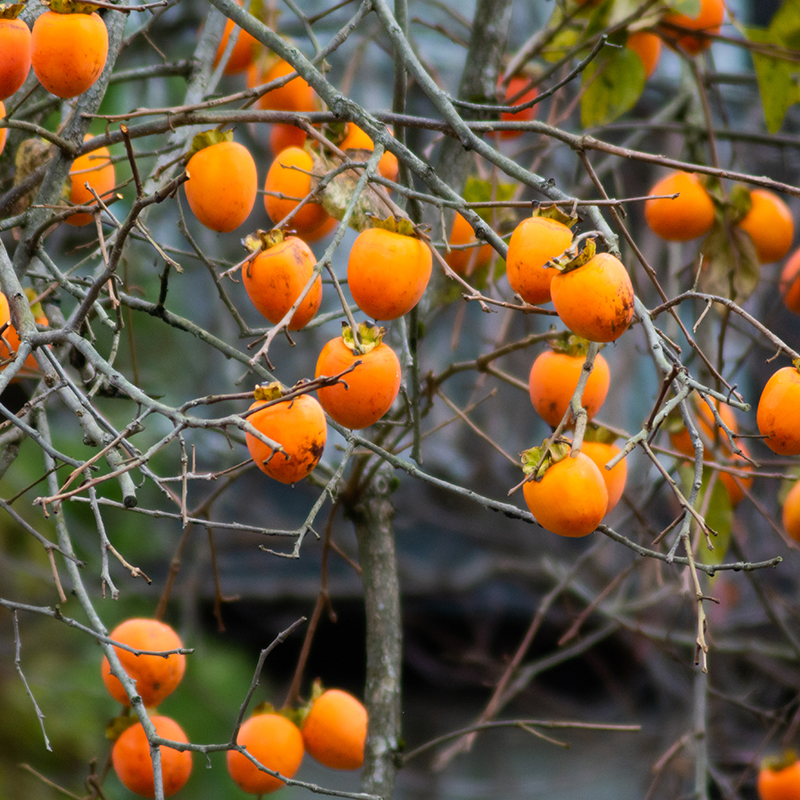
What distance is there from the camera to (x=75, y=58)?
92 cm

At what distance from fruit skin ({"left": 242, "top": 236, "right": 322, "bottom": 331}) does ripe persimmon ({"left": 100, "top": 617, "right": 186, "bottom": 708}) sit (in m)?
0.51

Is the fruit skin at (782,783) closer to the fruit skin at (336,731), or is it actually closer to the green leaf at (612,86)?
the fruit skin at (336,731)

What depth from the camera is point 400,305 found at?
85cm

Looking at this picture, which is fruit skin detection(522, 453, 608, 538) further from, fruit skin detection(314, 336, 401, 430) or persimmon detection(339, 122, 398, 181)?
persimmon detection(339, 122, 398, 181)

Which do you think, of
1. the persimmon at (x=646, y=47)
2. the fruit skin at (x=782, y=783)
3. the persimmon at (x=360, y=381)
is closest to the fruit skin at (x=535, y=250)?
the persimmon at (x=360, y=381)

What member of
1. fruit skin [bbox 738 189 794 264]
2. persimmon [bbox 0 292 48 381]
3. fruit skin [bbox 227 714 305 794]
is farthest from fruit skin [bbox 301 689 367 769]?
fruit skin [bbox 738 189 794 264]

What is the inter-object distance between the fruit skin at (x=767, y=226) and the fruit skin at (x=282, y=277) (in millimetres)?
938

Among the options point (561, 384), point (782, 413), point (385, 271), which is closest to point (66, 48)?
point (385, 271)

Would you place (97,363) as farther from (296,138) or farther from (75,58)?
(296,138)

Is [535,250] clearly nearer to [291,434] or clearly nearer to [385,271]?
[385,271]

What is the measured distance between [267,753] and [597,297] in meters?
0.81

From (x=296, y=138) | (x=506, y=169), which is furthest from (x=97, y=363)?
(x=296, y=138)

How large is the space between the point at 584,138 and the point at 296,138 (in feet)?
1.81

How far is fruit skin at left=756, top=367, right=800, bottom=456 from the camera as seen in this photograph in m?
0.88
